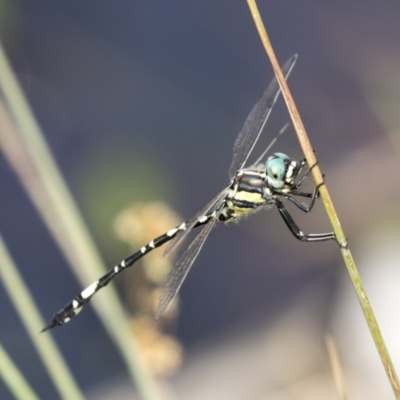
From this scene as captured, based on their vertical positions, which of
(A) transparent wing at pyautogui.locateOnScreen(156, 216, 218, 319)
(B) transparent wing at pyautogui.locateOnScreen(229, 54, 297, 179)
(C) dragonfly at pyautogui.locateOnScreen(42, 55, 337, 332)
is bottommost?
(A) transparent wing at pyautogui.locateOnScreen(156, 216, 218, 319)

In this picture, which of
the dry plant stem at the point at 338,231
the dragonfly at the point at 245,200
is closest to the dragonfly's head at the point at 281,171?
the dragonfly at the point at 245,200

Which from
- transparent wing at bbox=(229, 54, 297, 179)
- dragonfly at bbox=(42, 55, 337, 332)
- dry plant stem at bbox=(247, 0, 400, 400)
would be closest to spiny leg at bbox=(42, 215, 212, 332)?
dragonfly at bbox=(42, 55, 337, 332)

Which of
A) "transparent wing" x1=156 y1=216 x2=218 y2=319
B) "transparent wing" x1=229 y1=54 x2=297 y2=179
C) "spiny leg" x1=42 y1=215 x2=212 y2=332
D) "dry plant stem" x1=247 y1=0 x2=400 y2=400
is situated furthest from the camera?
"transparent wing" x1=229 y1=54 x2=297 y2=179

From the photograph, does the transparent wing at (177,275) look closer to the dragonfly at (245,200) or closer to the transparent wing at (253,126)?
the dragonfly at (245,200)

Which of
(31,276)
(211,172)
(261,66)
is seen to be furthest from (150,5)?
(31,276)

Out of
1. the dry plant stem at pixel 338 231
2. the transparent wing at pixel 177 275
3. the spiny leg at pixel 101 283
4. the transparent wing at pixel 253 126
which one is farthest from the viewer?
the transparent wing at pixel 253 126

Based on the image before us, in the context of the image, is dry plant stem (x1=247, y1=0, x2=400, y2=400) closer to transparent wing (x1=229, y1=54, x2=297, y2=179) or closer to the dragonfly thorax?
the dragonfly thorax

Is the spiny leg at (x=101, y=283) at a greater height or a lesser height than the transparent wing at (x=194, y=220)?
lesser

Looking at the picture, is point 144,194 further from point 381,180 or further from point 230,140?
point 381,180

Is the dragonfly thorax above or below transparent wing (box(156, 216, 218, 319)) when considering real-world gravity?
above
